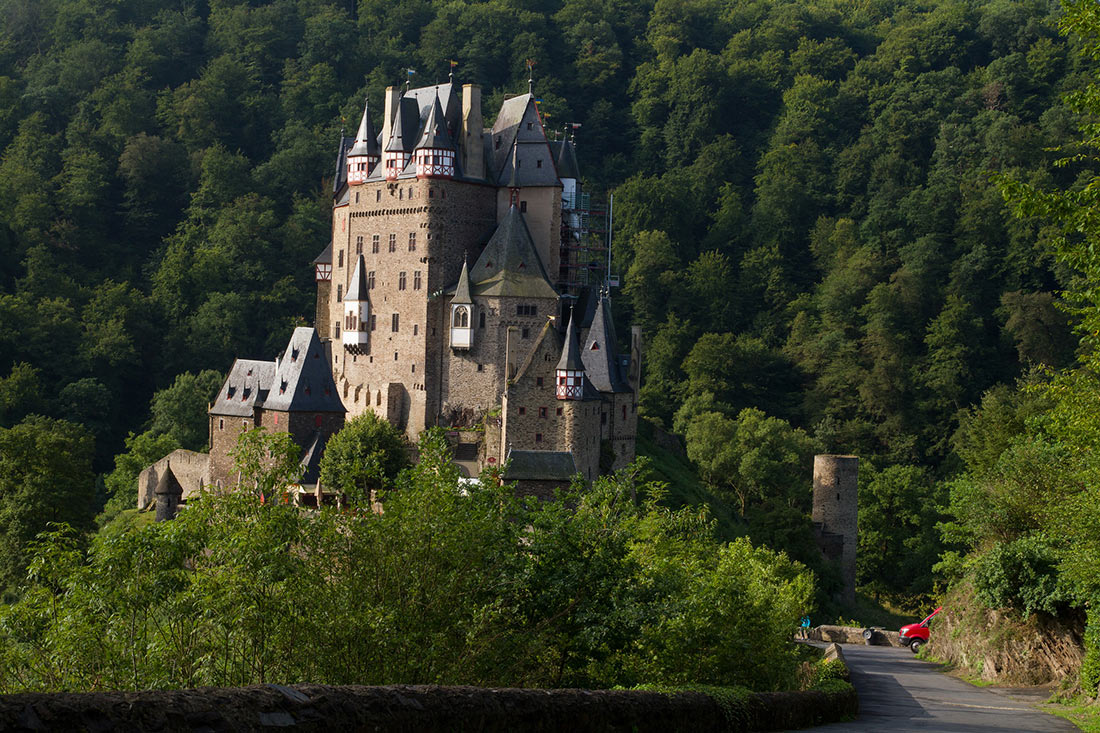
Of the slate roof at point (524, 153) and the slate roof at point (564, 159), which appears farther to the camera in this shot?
the slate roof at point (564, 159)

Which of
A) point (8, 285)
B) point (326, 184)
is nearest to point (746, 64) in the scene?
point (326, 184)

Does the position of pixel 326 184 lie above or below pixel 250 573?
above

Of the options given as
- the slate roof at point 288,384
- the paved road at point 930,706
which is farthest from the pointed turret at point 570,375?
the paved road at point 930,706

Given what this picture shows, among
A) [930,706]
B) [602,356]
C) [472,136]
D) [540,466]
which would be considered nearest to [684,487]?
[602,356]

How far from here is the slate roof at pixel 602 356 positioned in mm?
56250

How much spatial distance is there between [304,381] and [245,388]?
127 inches

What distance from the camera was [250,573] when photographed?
1611cm

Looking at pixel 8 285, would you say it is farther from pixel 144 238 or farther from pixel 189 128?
pixel 189 128

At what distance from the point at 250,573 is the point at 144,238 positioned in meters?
83.4

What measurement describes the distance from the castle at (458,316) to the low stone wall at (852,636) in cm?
1215

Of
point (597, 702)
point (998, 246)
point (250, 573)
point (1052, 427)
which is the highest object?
point (998, 246)

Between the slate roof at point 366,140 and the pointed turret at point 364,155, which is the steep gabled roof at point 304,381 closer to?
the pointed turret at point 364,155

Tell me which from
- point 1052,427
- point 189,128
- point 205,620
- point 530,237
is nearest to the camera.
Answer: point 205,620

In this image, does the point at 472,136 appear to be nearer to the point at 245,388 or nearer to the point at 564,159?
the point at 564,159
